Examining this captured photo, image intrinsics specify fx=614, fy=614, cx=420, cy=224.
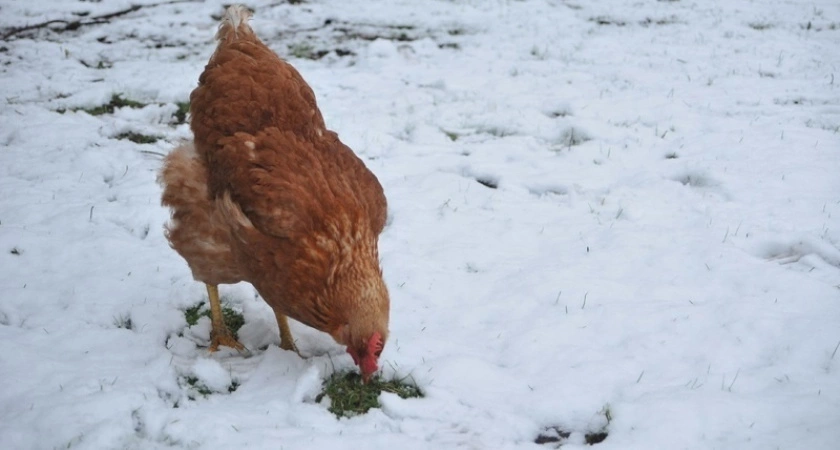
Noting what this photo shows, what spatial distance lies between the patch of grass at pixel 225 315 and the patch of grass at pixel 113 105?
138 inches

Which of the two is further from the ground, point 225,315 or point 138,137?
point 138,137

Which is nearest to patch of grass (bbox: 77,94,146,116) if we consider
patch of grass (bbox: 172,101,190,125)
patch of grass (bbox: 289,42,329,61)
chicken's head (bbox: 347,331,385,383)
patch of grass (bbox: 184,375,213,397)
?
patch of grass (bbox: 172,101,190,125)

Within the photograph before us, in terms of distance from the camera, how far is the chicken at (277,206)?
9.59 feet

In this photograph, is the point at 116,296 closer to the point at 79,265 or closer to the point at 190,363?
the point at 79,265

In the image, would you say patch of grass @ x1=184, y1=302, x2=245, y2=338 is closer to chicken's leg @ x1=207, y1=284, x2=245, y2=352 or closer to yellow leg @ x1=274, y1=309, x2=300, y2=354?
chicken's leg @ x1=207, y1=284, x2=245, y2=352

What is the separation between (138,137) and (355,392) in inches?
159

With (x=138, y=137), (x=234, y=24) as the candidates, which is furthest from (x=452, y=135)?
(x=138, y=137)

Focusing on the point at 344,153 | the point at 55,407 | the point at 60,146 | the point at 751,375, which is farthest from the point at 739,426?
the point at 60,146

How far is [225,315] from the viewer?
12.6 ft

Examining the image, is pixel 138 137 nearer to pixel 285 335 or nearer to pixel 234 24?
pixel 234 24

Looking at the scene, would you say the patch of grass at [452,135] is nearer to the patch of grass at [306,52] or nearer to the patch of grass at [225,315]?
the patch of grass at [306,52]

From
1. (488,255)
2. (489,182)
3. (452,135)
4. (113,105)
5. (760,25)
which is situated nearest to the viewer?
(488,255)

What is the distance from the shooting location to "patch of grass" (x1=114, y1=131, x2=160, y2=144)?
19.2 feet

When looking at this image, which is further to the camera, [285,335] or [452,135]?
[452,135]
